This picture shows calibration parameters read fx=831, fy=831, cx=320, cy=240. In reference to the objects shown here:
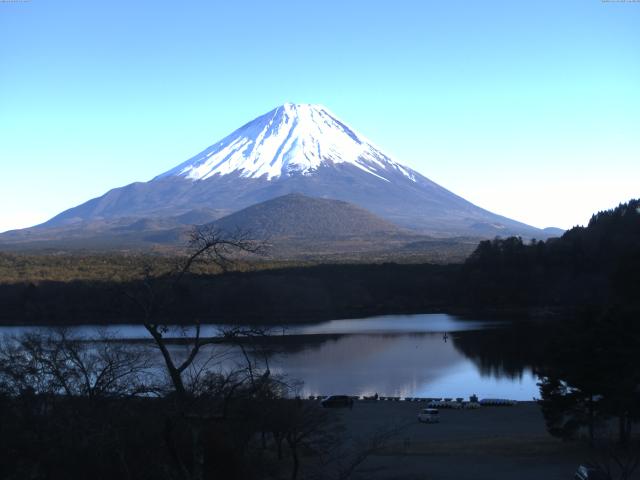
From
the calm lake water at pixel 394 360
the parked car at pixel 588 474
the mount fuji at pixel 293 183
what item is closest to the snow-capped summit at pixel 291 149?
the mount fuji at pixel 293 183

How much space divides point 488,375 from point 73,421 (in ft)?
52.0

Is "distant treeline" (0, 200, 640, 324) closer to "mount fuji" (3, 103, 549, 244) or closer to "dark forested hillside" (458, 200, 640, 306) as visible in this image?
"dark forested hillside" (458, 200, 640, 306)

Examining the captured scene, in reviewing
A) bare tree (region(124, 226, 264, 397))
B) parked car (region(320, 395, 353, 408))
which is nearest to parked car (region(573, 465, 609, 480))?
bare tree (region(124, 226, 264, 397))

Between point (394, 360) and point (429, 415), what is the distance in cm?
804

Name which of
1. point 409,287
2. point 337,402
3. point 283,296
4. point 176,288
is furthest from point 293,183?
point 176,288

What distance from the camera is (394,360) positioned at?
21984 mm

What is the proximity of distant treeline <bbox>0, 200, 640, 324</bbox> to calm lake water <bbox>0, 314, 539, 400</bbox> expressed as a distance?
12.9 ft

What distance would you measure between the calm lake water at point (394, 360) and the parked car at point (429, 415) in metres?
2.66

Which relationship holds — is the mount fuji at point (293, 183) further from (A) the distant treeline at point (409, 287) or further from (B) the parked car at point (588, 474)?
(B) the parked car at point (588, 474)

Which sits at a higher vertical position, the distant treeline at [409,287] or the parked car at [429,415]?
the distant treeline at [409,287]

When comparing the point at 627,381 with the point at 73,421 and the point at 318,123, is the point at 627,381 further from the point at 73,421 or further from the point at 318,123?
the point at 318,123

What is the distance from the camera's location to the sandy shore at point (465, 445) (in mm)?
9297

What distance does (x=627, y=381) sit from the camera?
33.9 ft

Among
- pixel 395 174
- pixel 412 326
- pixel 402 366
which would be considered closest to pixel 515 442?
pixel 402 366
